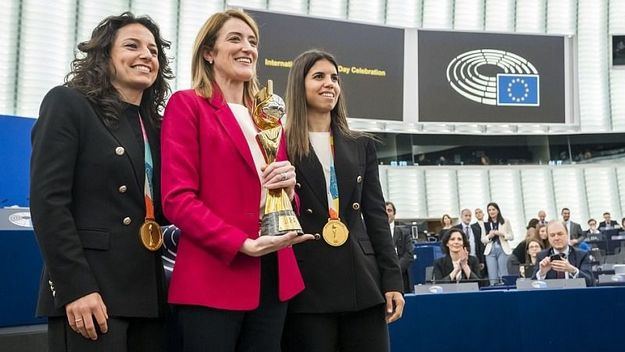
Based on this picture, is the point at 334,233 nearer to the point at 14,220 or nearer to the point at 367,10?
the point at 14,220

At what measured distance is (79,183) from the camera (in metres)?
1.88

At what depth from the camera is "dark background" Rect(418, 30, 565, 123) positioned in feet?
47.3

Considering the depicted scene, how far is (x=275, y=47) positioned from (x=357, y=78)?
2.27 m

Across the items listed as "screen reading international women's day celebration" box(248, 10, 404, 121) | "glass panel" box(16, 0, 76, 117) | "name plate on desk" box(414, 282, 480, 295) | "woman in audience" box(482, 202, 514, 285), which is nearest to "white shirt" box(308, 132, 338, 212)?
"name plate on desk" box(414, 282, 480, 295)

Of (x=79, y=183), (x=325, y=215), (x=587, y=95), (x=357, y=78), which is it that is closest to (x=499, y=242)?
(x=357, y=78)

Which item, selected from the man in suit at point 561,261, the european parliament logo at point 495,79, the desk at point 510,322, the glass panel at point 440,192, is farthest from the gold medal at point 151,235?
the glass panel at point 440,192

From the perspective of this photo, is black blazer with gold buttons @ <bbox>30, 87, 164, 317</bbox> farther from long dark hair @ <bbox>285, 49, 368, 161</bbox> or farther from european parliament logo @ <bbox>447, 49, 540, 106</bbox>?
european parliament logo @ <bbox>447, 49, 540, 106</bbox>

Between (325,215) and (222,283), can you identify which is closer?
(222,283)

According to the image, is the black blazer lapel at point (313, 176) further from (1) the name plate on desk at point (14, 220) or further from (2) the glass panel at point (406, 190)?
(2) the glass panel at point (406, 190)

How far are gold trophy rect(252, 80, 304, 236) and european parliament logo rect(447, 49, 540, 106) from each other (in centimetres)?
1314

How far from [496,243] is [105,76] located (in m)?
9.25

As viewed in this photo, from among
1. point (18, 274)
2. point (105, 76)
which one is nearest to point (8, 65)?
point (18, 274)

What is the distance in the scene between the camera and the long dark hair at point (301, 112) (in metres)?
2.29

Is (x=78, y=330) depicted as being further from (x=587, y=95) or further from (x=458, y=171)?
(x=587, y=95)
